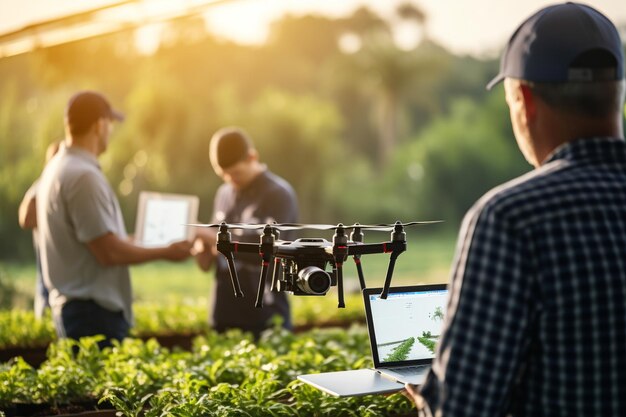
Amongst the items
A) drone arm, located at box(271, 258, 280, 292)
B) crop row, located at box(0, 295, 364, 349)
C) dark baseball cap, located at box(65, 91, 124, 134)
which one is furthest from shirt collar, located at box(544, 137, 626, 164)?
crop row, located at box(0, 295, 364, 349)

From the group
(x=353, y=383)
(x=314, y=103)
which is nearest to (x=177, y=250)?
(x=353, y=383)

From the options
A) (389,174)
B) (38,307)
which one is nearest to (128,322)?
(38,307)

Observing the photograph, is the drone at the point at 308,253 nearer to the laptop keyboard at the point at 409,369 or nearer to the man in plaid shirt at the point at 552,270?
the laptop keyboard at the point at 409,369

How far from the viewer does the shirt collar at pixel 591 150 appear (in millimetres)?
1492

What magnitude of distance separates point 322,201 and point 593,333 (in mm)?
26147

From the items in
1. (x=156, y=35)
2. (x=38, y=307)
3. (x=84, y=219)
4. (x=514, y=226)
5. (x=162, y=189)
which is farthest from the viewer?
(x=156, y=35)

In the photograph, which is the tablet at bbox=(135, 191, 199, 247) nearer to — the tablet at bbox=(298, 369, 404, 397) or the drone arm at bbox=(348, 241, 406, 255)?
the tablet at bbox=(298, 369, 404, 397)

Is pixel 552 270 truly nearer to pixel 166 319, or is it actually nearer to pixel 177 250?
pixel 177 250

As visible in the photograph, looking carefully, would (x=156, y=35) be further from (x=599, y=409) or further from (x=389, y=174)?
(x=599, y=409)

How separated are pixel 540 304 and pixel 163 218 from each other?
3.75 metres

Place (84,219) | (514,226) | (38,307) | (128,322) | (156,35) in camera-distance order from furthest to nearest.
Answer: (156,35), (38,307), (128,322), (84,219), (514,226)

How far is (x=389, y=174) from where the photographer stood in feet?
101

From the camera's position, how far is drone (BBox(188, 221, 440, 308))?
220 cm

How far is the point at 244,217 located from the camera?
5219mm
